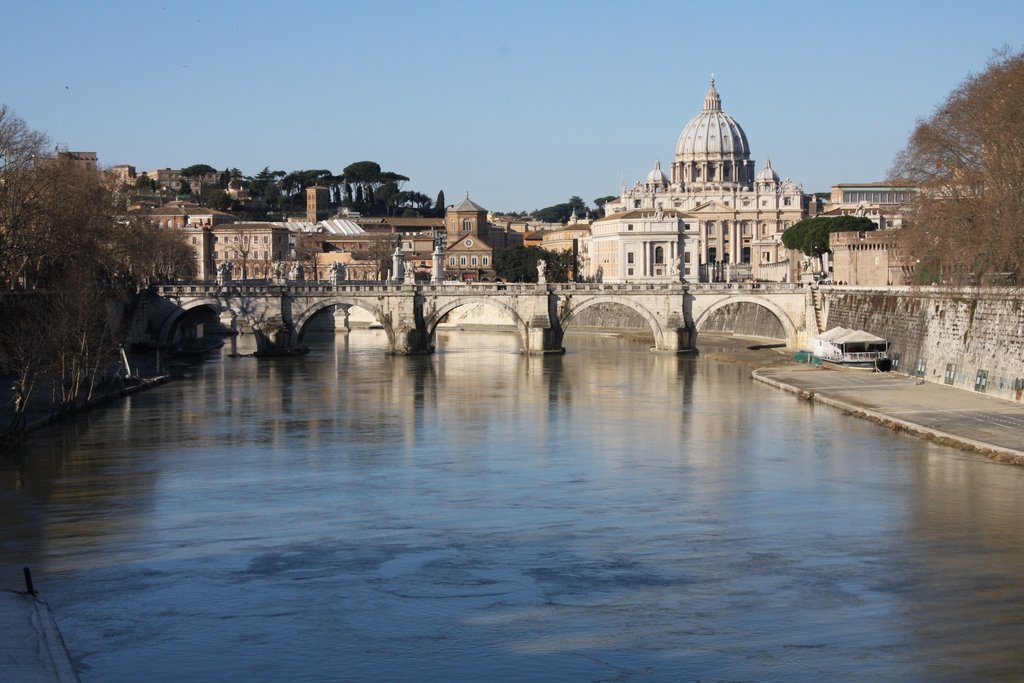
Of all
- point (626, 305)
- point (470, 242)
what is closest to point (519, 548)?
point (626, 305)

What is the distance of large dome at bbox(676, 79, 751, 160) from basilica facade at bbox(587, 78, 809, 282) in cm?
10

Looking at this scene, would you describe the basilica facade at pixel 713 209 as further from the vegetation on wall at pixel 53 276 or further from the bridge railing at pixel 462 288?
the vegetation on wall at pixel 53 276

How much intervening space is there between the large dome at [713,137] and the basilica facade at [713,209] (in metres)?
0.10

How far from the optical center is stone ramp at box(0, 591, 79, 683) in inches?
571

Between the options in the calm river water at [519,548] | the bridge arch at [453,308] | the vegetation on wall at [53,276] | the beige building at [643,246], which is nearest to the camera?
the calm river water at [519,548]

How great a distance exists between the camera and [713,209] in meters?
128

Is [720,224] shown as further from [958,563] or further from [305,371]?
[958,563]

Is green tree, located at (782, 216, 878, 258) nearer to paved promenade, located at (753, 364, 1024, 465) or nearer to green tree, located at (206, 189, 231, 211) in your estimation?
paved promenade, located at (753, 364, 1024, 465)

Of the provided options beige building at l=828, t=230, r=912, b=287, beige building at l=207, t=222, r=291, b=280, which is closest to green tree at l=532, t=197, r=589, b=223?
beige building at l=207, t=222, r=291, b=280

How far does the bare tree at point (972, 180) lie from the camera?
3775 centimetres

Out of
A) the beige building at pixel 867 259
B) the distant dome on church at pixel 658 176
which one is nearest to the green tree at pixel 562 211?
the distant dome on church at pixel 658 176

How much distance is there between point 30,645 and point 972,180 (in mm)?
31521

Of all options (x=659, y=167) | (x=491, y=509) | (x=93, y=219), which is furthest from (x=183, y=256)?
(x=659, y=167)

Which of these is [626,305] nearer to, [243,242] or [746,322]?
[746,322]
